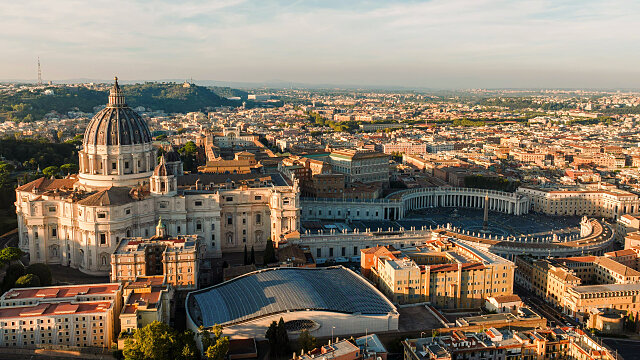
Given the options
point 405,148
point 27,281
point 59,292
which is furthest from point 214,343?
point 405,148

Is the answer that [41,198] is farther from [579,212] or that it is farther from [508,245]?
[579,212]

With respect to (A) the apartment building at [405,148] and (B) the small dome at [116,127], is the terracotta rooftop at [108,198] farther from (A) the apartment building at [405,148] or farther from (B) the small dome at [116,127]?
(A) the apartment building at [405,148]

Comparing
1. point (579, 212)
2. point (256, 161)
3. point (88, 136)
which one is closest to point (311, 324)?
point (88, 136)

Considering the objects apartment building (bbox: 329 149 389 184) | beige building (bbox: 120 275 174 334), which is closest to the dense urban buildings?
beige building (bbox: 120 275 174 334)

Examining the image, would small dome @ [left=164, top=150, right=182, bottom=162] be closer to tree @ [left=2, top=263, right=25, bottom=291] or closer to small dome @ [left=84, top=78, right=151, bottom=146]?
small dome @ [left=84, top=78, right=151, bottom=146]

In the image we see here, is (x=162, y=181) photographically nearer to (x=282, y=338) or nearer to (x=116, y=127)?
(x=116, y=127)

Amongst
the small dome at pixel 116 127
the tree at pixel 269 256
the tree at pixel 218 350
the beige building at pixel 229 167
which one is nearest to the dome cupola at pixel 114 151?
the small dome at pixel 116 127
